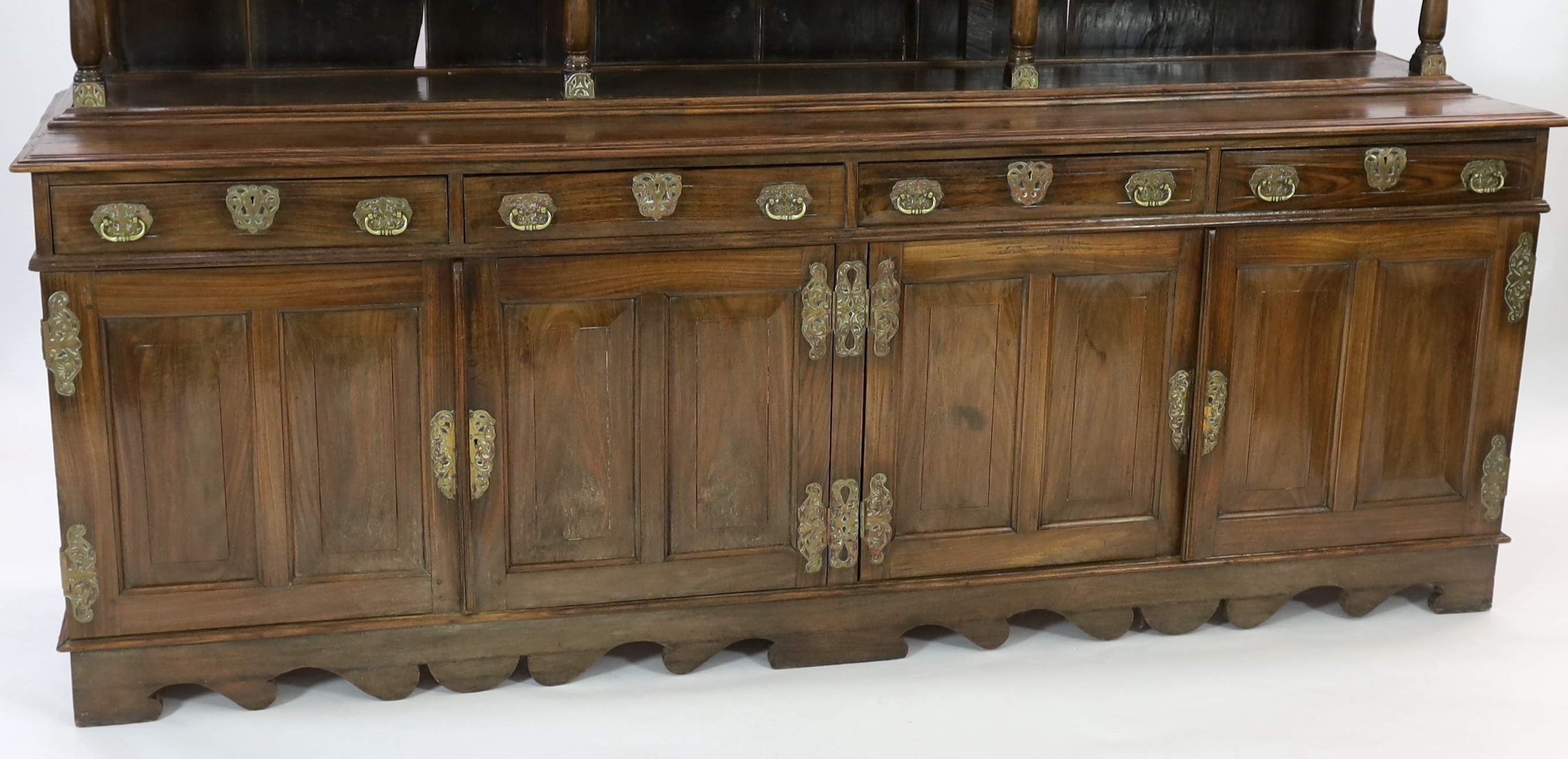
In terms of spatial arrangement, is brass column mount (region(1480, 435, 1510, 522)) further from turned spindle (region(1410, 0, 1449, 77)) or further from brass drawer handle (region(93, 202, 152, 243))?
brass drawer handle (region(93, 202, 152, 243))

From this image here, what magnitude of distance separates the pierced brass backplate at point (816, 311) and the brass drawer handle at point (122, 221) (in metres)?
1.09

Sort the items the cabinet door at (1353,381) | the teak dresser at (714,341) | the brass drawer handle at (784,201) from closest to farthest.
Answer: the teak dresser at (714,341) < the brass drawer handle at (784,201) < the cabinet door at (1353,381)

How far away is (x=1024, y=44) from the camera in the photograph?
361cm

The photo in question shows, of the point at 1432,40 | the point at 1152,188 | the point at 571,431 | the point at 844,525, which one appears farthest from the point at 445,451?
the point at 1432,40

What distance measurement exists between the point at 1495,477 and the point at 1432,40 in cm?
88

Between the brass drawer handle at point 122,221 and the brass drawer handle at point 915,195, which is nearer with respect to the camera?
the brass drawer handle at point 122,221

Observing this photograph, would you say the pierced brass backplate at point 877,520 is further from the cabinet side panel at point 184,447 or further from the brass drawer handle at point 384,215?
the cabinet side panel at point 184,447

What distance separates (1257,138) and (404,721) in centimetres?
183

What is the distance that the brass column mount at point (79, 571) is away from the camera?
3.17 metres

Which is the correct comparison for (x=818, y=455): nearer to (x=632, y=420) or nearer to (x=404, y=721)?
(x=632, y=420)

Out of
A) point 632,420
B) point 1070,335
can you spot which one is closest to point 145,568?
point 632,420

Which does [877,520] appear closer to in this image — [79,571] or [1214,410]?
[1214,410]

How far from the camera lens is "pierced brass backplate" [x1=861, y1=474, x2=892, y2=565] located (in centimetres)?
347

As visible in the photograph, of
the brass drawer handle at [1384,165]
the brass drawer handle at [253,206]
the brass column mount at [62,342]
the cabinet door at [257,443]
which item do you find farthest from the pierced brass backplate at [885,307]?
the brass column mount at [62,342]
